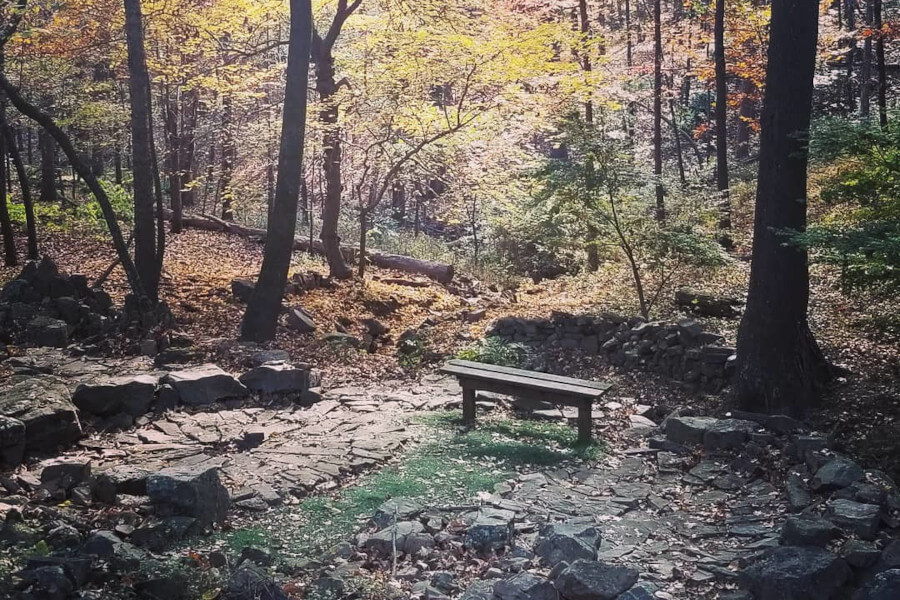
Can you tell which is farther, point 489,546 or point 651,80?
point 651,80

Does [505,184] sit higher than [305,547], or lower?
higher

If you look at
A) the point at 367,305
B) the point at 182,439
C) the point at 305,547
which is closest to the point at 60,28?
the point at 367,305

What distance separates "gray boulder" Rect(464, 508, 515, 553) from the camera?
15.8ft

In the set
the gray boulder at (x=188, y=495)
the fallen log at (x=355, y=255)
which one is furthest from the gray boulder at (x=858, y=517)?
the fallen log at (x=355, y=255)

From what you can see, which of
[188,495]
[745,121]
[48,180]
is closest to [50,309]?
[188,495]

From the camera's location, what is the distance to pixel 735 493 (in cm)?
604

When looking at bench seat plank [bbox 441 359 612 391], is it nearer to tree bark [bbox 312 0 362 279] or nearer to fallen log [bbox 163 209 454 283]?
tree bark [bbox 312 0 362 279]

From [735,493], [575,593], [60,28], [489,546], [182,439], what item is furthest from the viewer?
[60,28]

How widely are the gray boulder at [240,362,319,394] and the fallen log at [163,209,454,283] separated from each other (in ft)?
28.0

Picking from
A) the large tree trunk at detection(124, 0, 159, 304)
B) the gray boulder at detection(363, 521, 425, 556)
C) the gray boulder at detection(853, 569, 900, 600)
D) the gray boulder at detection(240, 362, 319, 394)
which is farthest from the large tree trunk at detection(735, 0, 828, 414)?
the large tree trunk at detection(124, 0, 159, 304)

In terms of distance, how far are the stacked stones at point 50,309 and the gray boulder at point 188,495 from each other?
17.4 feet

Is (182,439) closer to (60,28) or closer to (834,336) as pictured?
(834,336)

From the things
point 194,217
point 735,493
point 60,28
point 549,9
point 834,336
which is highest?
point 549,9

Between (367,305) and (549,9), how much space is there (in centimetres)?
994
